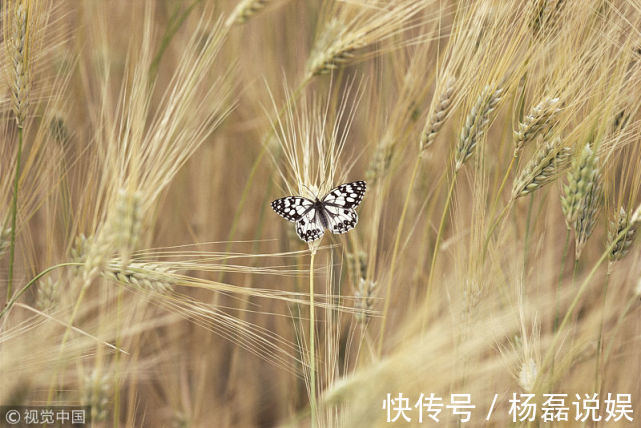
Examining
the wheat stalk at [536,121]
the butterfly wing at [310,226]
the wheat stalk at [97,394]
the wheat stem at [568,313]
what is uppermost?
the wheat stalk at [536,121]

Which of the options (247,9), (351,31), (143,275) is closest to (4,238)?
(143,275)

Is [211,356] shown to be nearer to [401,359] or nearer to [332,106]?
[401,359]

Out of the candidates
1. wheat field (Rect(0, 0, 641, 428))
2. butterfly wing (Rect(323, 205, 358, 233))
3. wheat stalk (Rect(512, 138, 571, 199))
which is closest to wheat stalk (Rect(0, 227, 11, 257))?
wheat field (Rect(0, 0, 641, 428))

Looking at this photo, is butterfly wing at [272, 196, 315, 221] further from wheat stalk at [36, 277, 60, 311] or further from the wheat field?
wheat stalk at [36, 277, 60, 311]

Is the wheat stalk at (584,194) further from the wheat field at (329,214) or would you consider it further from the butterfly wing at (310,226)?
the butterfly wing at (310,226)

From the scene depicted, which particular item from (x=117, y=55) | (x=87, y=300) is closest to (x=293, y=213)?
(x=87, y=300)

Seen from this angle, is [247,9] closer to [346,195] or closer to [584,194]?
[346,195]

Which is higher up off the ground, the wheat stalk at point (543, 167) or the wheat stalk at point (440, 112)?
the wheat stalk at point (440, 112)

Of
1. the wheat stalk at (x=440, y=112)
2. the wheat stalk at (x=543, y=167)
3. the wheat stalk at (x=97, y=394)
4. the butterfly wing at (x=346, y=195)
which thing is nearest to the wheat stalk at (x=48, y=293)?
the wheat stalk at (x=97, y=394)
